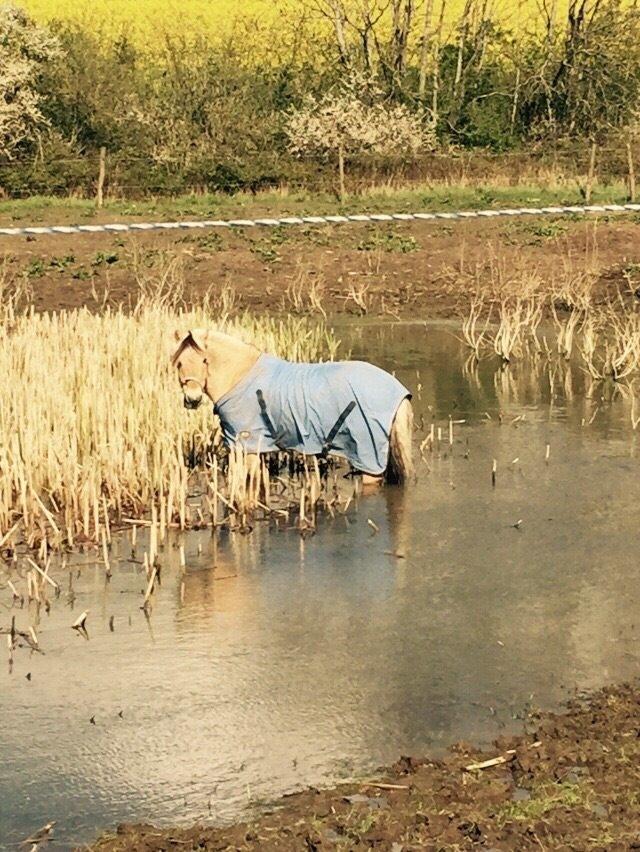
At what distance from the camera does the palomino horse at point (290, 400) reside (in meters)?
12.1

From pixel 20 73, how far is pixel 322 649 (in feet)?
119

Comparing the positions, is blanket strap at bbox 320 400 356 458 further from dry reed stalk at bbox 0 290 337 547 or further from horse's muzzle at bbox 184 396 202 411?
horse's muzzle at bbox 184 396 202 411

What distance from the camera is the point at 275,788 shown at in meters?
6.83

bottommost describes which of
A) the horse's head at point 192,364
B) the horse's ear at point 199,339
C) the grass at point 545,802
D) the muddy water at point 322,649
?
the muddy water at point 322,649

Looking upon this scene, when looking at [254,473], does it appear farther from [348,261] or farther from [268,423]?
[348,261]

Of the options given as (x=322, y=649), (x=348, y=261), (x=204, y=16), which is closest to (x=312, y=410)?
(x=322, y=649)

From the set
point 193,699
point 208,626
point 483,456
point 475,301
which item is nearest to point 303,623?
point 208,626

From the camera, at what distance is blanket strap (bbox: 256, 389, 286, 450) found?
39.6 ft

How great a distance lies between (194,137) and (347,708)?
35.2 meters

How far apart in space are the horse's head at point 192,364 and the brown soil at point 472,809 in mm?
5494

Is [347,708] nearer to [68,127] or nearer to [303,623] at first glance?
[303,623]

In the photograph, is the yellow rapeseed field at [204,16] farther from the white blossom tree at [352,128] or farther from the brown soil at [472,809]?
the brown soil at [472,809]

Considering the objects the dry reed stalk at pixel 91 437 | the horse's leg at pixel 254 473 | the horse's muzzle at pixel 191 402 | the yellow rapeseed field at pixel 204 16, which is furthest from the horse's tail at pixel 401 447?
the yellow rapeseed field at pixel 204 16

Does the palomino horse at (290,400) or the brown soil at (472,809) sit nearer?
the brown soil at (472,809)
